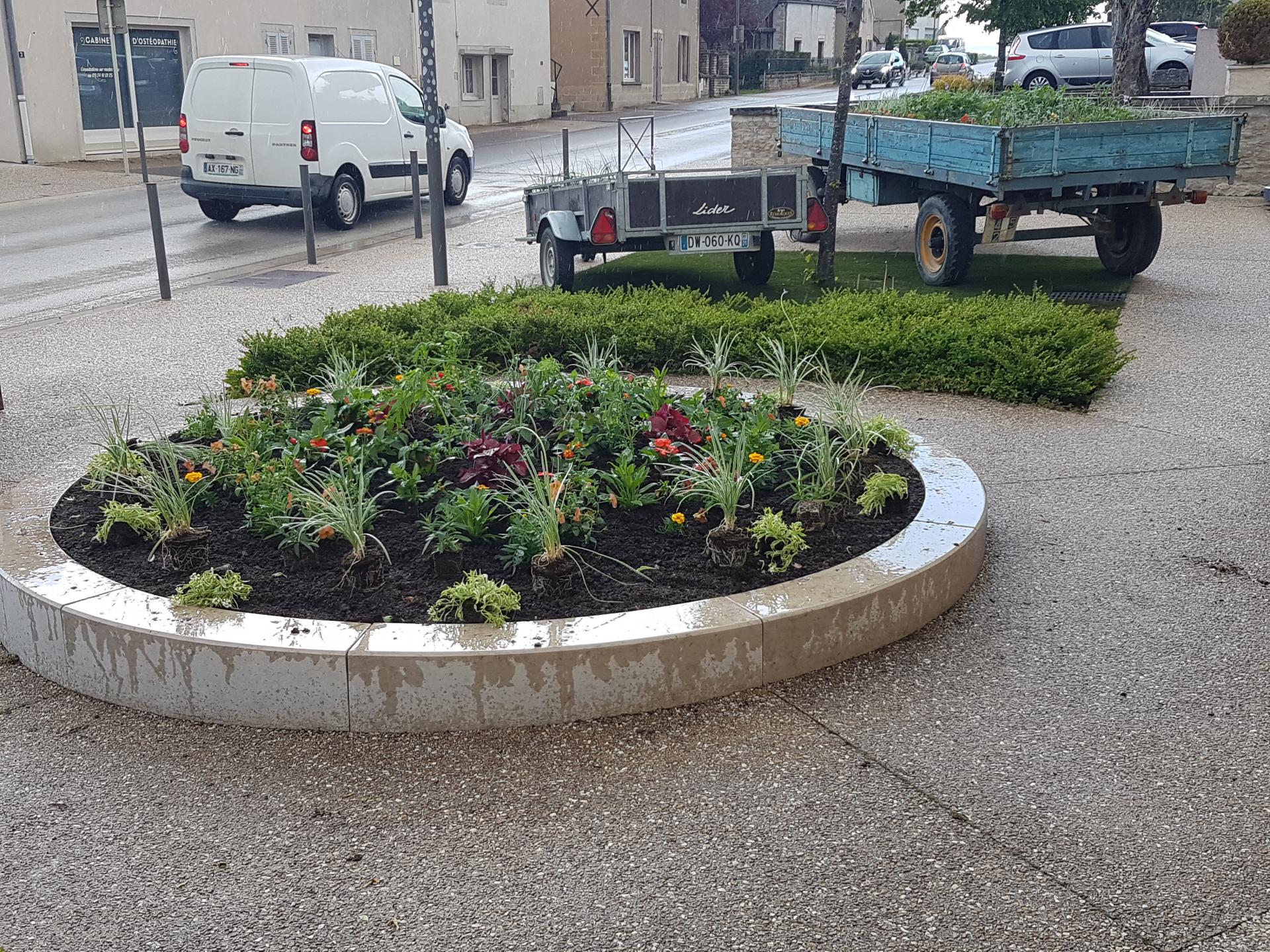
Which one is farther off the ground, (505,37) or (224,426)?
(505,37)

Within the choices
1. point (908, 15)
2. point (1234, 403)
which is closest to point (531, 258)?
point (1234, 403)

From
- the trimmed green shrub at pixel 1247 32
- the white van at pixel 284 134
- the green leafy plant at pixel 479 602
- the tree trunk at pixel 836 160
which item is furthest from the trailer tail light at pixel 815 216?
the trimmed green shrub at pixel 1247 32

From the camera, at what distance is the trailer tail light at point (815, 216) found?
35.4 ft

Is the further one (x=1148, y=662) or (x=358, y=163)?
(x=358, y=163)

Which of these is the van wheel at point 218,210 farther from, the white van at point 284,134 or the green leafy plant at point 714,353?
the green leafy plant at point 714,353

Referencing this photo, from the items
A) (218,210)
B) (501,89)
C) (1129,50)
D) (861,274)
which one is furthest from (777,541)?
(501,89)

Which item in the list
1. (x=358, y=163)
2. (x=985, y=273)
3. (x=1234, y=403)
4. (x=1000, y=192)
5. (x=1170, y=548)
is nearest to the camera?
(x=1170, y=548)

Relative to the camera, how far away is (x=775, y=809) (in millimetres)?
3332

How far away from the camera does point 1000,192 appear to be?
10.3 m

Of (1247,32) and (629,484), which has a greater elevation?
(1247,32)

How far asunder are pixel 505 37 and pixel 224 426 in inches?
1445

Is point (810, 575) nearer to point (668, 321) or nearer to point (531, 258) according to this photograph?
point (668, 321)

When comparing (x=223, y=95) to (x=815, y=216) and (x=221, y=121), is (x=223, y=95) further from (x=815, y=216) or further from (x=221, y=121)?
(x=815, y=216)

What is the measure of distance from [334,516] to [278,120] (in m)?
13.1
